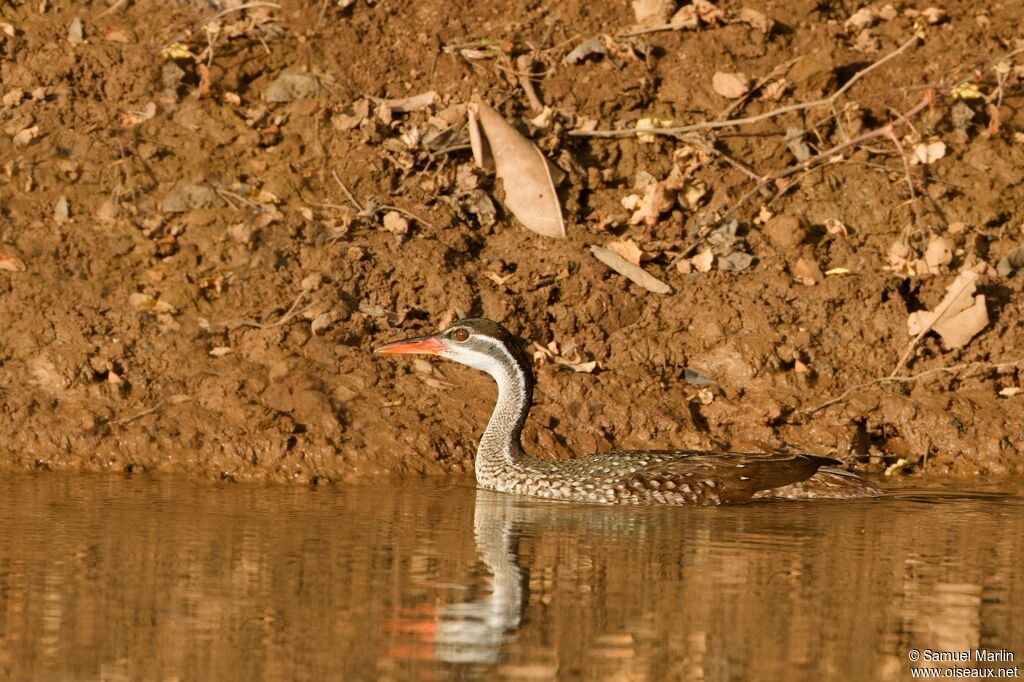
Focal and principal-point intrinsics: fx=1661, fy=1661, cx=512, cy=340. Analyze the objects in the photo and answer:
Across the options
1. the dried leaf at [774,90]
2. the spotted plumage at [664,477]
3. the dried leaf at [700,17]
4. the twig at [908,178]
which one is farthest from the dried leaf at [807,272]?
the dried leaf at [700,17]

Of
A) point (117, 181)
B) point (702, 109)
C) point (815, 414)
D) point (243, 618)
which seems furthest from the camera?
point (702, 109)

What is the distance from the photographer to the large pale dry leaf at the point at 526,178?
13.8 m

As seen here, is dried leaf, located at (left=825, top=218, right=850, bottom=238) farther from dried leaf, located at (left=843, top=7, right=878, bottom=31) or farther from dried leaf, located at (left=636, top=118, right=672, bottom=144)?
dried leaf, located at (left=843, top=7, right=878, bottom=31)

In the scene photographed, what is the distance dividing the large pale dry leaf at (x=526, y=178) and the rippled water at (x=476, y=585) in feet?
11.0

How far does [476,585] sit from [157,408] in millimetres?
4355

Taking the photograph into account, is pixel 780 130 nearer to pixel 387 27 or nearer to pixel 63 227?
pixel 387 27

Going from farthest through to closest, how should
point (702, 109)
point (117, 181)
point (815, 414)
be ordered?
point (702, 109) < point (117, 181) < point (815, 414)

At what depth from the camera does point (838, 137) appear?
47.8 ft

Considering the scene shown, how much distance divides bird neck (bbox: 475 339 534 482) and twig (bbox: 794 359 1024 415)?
7.42 ft

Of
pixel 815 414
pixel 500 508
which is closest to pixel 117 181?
pixel 500 508

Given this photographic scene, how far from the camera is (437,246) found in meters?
13.4

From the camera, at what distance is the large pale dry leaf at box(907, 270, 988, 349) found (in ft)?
42.6

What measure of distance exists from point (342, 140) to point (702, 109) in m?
3.19

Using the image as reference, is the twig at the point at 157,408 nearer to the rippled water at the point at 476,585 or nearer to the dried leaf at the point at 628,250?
the rippled water at the point at 476,585
